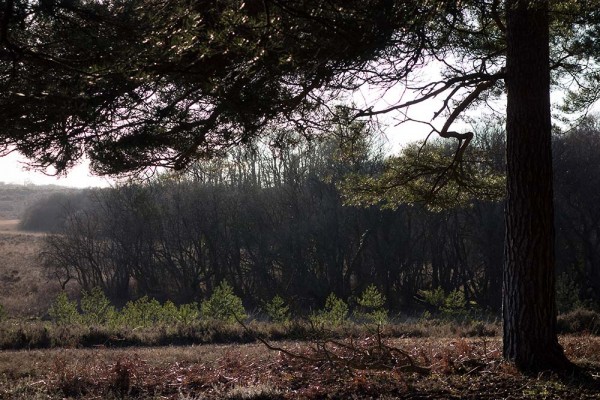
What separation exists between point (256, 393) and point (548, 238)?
3.52 m

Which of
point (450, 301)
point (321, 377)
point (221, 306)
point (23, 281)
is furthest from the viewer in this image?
point (23, 281)

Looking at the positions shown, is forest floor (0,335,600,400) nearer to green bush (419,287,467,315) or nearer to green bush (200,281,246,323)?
green bush (200,281,246,323)

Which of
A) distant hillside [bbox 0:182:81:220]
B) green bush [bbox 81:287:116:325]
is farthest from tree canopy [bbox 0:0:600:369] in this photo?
distant hillside [bbox 0:182:81:220]

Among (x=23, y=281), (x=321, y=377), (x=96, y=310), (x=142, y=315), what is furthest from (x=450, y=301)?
(x=23, y=281)

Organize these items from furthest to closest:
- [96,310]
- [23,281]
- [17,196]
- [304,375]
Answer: [17,196]
[23,281]
[96,310]
[304,375]

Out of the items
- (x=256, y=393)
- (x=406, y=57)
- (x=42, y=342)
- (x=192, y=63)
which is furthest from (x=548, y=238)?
(x=42, y=342)

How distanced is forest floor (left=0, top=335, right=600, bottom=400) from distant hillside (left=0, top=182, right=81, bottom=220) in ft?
245

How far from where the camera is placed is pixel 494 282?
106ft

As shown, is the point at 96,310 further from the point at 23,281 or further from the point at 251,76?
the point at 23,281

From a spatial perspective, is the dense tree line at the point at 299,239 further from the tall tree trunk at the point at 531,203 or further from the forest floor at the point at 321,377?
the tall tree trunk at the point at 531,203

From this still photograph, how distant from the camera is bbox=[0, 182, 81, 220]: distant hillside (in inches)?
3239

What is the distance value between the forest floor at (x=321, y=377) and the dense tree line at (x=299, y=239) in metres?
20.1

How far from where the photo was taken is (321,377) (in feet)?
26.5

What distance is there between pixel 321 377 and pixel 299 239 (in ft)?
92.1
